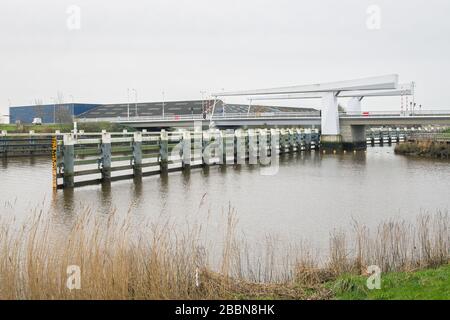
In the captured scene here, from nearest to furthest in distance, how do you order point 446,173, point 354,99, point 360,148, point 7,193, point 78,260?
point 78,260
point 7,193
point 446,173
point 360,148
point 354,99

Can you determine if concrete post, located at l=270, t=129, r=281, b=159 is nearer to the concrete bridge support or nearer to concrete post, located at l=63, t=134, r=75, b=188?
the concrete bridge support

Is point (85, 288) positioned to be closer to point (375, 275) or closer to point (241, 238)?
point (375, 275)

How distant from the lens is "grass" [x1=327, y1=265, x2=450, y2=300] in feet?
21.4

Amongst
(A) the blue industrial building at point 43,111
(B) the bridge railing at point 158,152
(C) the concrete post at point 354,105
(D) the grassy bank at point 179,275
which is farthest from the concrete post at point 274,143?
(A) the blue industrial building at point 43,111

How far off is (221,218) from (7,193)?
26.5ft

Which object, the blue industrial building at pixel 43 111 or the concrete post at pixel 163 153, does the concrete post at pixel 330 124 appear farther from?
the blue industrial building at pixel 43 111

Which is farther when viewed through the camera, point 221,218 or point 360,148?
point 360,148

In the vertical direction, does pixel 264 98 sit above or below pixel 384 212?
above

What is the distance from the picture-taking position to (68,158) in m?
18.2

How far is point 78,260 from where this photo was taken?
6918 millimetres

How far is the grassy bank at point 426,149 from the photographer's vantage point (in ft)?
135

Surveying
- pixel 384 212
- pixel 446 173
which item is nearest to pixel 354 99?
pixel 446 173

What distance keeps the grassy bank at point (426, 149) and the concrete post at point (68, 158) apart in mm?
29947

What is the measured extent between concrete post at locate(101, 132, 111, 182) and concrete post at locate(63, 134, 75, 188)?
160 cm
